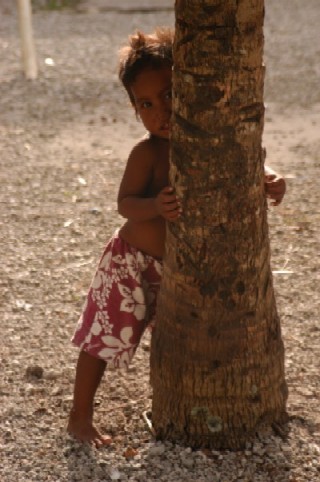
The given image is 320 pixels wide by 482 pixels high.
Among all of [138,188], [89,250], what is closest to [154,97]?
[138,188]

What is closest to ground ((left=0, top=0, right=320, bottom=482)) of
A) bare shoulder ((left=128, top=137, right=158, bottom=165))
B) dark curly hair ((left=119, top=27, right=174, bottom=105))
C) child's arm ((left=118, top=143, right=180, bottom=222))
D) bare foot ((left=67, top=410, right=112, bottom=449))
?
bare foot ((left=67, top=410, right=112, bottom=449))

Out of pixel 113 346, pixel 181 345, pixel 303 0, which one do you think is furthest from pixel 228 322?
pixel 303 0

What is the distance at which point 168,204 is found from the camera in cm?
319

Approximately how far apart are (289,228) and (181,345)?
266 cm

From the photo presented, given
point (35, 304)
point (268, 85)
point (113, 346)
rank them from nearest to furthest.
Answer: point (113, 346), point (35, 304), point (268, 85)

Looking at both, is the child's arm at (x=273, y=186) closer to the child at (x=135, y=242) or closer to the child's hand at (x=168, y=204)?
the child at (x=135, y=242)

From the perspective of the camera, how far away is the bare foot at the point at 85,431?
3600 millimetres

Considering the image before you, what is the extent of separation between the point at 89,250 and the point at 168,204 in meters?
2.49

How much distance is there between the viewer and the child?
3299 mm

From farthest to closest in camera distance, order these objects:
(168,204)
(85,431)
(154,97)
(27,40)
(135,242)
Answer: (27,40) → (85,431) → (135,242) → (154,97) → (168,204)

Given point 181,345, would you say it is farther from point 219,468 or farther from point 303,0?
point 303,0

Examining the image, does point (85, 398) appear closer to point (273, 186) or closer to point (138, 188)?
point (138, 188)

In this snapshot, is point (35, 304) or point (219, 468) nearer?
point (219, 468)

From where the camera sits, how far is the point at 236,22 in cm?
297
